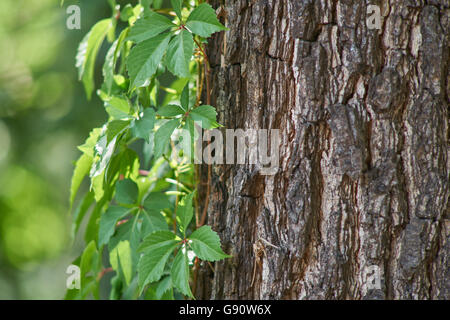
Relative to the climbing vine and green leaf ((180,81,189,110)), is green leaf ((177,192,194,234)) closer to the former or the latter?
the climbing vine

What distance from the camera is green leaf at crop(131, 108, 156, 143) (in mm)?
740

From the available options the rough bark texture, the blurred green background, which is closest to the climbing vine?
the rough bark texture

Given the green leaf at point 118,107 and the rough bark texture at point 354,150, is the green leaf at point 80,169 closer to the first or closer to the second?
the green leaf at point 118,107

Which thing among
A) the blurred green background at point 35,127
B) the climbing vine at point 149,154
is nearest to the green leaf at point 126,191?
the climbing vine at point 149,154

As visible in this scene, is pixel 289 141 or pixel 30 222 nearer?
pixel 289 141

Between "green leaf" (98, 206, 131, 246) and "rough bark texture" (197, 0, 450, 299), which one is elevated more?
"rough bark texture" (197, 0, 450, 299)

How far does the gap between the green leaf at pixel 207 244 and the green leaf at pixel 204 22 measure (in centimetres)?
31

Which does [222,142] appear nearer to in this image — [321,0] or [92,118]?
[321,0]

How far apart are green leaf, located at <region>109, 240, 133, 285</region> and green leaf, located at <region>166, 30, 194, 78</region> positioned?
0.41 metres

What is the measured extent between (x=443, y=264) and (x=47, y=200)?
2.61 metres

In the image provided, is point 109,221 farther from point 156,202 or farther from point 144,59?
point 144,59

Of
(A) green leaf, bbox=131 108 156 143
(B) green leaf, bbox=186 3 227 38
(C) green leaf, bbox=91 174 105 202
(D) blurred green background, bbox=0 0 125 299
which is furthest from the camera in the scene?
(D) blurred green background, bbox=0 0 125 299

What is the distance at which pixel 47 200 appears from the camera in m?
2.78
